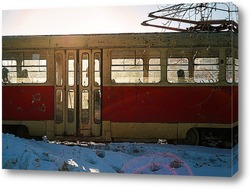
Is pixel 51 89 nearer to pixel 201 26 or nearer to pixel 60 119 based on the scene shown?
pixel 60 119

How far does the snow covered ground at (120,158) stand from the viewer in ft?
21.6

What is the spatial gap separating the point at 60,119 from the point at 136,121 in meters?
0.78

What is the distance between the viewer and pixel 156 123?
267 inches

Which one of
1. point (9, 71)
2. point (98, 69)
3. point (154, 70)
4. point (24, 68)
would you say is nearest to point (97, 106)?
point (98, 69)

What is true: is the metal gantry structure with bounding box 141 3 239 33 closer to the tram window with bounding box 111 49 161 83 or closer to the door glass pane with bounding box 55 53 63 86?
the tram window with bounding box 111 49 161 83

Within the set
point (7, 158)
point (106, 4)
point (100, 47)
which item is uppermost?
point (106, 4)

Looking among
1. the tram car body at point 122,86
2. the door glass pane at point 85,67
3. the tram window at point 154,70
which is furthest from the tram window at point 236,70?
the door glass pane at point 85,67

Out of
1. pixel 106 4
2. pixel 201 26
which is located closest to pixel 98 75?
pixel 106 4

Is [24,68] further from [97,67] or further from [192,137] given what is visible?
[192,137]

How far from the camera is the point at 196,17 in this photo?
260 inches

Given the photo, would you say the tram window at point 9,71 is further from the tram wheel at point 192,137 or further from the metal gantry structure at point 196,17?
the tram wheel at point 192,137

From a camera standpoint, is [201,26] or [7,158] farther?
[7,158]

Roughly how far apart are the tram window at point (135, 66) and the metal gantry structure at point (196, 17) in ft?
0.99

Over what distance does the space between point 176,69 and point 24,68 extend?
5.11 ft
